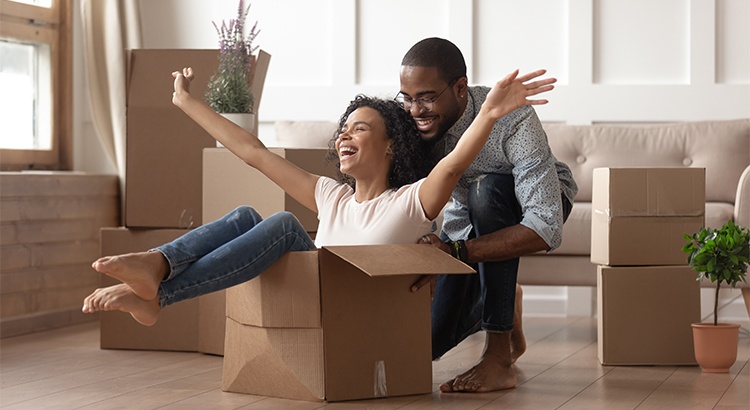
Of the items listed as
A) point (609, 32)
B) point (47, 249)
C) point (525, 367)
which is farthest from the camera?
point (609, 32)

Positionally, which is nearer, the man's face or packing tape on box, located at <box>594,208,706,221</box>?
the man's face

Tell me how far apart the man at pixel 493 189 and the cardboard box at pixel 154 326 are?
97 centimetres

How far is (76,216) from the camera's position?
9.67ft

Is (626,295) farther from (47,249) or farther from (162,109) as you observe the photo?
(47,249)

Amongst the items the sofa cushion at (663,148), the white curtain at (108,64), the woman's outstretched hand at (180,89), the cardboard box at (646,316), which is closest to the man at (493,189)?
the cardboard box at (646,316)

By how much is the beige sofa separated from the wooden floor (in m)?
0.29

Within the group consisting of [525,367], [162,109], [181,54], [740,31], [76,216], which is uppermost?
[740,31]

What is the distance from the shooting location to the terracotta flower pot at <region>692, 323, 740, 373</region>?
196 cm

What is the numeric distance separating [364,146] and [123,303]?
0.65 meters

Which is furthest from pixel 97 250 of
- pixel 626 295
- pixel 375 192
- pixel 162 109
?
pixel 626 295

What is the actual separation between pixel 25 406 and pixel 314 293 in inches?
27.0

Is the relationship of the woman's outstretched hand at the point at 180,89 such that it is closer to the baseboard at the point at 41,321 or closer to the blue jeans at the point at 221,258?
the blue jeans at the point at 221,258

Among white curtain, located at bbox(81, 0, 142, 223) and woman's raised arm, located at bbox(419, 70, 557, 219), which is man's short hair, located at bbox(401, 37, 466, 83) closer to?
woman's raised arm, located at bbox(419, 70, 557, 219)

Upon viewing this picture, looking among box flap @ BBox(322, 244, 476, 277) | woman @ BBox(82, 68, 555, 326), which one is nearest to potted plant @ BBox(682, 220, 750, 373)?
woman @ BBox(82, 68, 555, 326)
